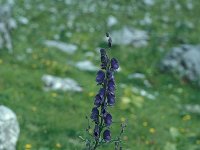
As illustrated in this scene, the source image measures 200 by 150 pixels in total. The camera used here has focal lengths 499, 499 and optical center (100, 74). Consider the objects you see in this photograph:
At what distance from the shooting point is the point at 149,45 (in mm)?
20875

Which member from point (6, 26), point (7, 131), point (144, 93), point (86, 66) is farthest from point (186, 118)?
point (6, 26)

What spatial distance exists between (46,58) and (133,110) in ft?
14.7

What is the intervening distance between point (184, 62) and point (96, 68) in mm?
3431

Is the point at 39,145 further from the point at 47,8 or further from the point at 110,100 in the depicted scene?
the point at 47,8

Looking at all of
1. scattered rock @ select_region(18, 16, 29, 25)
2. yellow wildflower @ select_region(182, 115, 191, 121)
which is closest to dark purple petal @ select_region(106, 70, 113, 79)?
yellow wildflower @ select_region(182, 115, 191, 121)

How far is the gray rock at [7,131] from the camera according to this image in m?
9.60

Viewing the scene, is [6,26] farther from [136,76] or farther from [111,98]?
[111,98]

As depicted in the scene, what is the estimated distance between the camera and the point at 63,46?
1919cm

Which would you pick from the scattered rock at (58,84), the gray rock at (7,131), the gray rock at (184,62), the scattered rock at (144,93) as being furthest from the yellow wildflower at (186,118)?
the gray rock at (7,131)

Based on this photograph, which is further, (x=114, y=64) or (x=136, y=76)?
(x=136, y=76)

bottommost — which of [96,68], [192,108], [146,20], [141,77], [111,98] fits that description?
[111,98]

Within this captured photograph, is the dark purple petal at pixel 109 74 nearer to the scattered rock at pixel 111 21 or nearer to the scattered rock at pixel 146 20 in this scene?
the scattered rock at pixel 111 21

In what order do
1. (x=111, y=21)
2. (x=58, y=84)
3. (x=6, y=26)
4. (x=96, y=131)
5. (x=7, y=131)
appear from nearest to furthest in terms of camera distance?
1. (x=96, y=131)
2. (x=7, y=131)
3. (x=58, y=84)
4. (x=6, y=26)
5. (x=111, y=21)

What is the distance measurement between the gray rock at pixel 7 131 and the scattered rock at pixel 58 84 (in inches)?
170
